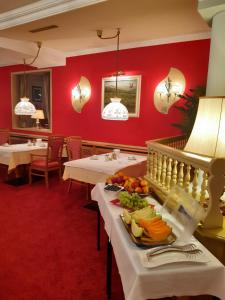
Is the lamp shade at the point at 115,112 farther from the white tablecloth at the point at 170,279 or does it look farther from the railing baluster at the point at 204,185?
the white tablecloth at the point at 170,279

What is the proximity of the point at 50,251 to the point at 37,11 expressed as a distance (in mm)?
2832

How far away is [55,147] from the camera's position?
4.49 metres

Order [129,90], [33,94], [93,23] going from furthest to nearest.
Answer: [33,94] < [129,90] < [93,23]

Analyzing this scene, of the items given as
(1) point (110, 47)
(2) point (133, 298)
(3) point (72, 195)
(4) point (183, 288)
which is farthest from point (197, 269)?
(1) point (110, 47)

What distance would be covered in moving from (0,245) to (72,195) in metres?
1.68

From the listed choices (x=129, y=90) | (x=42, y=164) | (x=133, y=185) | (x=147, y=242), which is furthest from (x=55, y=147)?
(x=147, y=242)

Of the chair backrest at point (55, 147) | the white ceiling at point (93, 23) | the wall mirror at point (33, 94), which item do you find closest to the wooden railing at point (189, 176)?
the white ceiling at point (93, 23)

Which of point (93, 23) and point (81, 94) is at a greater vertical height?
point (93, 23)

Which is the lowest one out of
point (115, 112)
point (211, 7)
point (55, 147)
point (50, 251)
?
point (50, 251)

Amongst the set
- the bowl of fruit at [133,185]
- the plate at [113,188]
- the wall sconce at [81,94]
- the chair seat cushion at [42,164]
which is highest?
the wall sconce at [81,94]

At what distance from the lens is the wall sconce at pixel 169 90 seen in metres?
4.00

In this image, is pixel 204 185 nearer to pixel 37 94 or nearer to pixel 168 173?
pixel 168 173

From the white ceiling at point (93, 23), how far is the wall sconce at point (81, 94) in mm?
730

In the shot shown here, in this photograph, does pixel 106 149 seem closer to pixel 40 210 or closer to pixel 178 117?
pixel 178 117
